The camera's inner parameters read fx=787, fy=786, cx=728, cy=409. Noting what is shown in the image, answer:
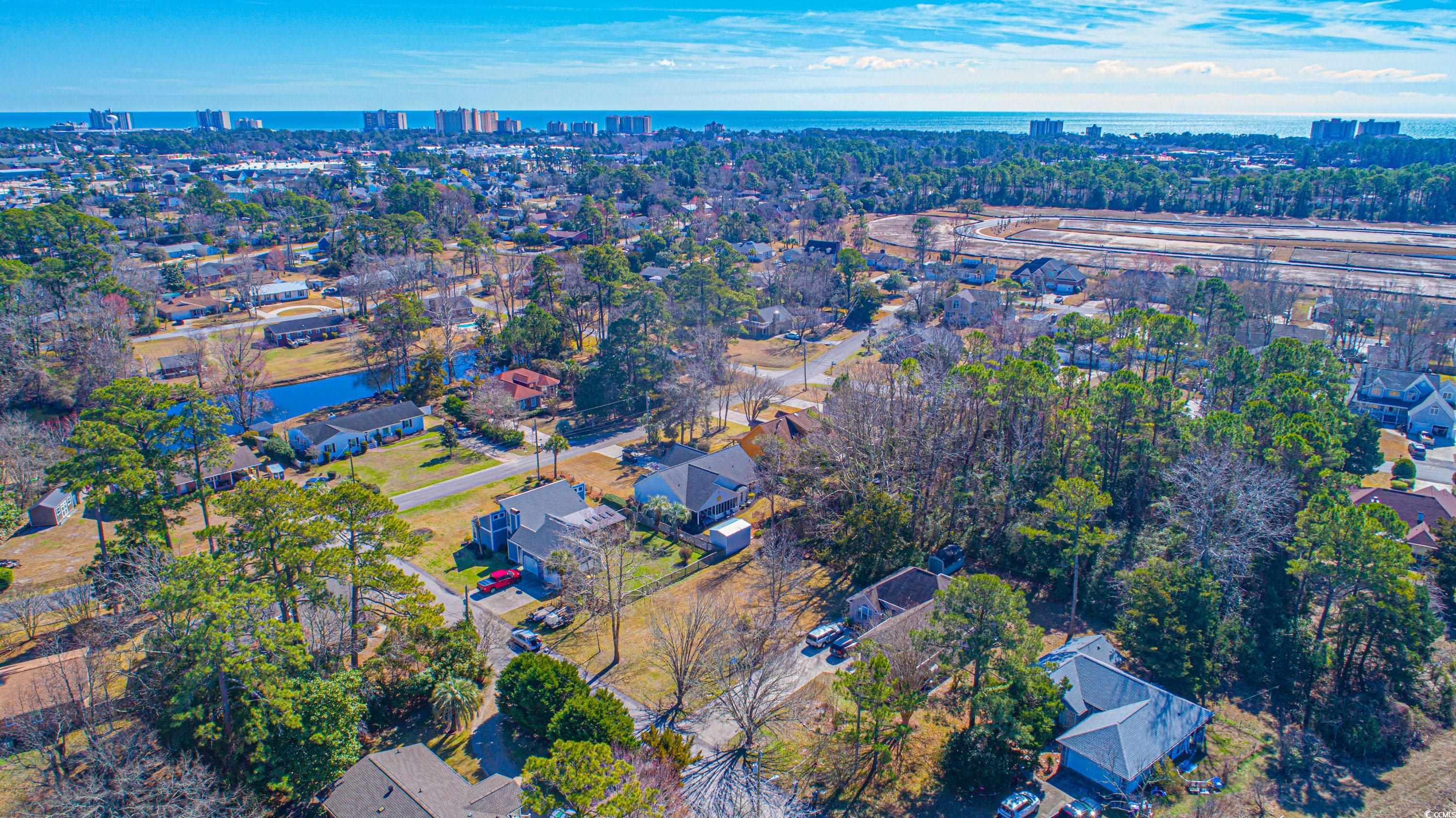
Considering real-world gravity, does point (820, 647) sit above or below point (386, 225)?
below

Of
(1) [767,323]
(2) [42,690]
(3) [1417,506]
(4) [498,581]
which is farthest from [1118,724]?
(1) [767,323]

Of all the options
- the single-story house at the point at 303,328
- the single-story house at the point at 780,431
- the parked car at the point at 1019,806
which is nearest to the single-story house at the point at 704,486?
the single-story house at the point at 780,431

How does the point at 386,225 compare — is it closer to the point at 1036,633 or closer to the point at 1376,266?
the point at 1036,633

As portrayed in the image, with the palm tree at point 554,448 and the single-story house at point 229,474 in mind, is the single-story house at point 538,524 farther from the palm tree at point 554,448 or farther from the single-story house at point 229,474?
the single-story house at point 229,474

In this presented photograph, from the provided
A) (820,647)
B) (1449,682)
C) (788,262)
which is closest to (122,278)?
(788,262)

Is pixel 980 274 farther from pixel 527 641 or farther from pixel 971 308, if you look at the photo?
pixel 527 641

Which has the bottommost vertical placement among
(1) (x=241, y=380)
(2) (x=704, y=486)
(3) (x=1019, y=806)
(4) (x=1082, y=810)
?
(4) (x=1082, y=810)

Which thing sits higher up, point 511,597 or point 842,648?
point 842,648
